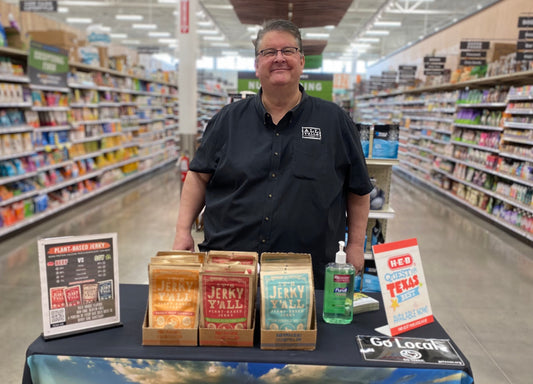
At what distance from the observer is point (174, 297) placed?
130cm

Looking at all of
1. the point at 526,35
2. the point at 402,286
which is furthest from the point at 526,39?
the point at 402,286

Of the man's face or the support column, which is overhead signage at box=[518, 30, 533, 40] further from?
the man's face

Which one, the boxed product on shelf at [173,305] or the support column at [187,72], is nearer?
the boxed product on shelf at [173,305]

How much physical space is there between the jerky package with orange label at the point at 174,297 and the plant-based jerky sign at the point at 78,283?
0.62ft

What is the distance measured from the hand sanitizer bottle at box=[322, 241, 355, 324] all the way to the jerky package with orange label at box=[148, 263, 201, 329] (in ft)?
1.41

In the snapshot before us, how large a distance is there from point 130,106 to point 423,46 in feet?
31.6

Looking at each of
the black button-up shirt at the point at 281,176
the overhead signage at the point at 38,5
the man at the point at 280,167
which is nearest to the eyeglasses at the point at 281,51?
the man at the point at 280,167

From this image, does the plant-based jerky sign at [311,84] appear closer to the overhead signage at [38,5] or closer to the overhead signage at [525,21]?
the overhead signage at [525,21]

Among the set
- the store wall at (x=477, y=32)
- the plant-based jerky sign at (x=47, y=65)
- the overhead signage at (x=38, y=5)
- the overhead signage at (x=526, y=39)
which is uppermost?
the store wall at (x=477, y=32)

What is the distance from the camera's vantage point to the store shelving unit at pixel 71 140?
6.03 m

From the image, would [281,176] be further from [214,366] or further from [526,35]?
[526,35]

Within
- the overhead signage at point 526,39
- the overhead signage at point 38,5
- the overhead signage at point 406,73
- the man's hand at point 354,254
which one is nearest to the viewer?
the man's hand at point 354,254

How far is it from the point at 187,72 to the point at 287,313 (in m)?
6.28

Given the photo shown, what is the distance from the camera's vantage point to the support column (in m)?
6.87
